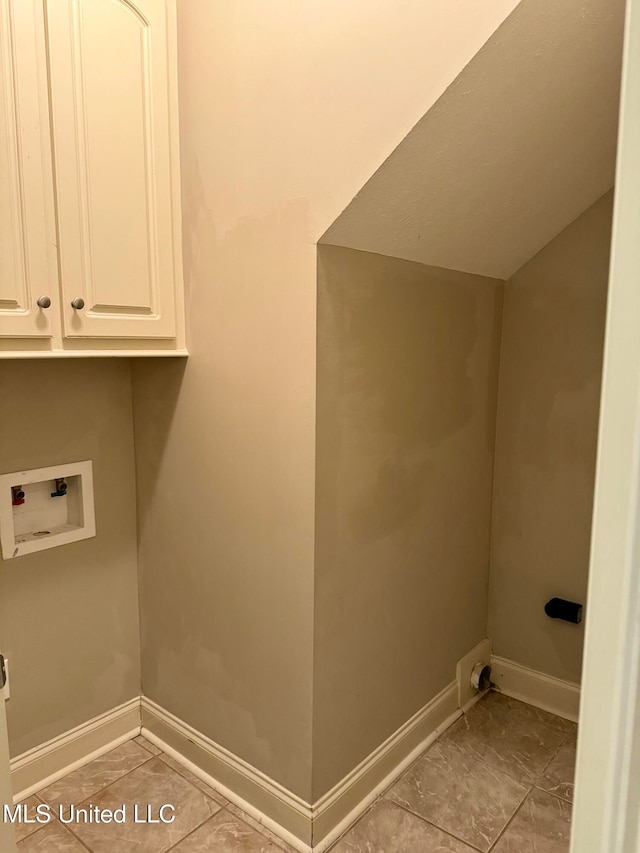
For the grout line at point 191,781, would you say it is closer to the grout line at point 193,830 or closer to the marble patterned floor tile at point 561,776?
the grout line at point 193,830

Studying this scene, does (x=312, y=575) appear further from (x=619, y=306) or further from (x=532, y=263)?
(x=532, y=263)

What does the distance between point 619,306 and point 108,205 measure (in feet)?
4.58

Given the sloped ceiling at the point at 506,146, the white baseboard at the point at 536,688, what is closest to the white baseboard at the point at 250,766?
the white baseboard at the point at 536,688

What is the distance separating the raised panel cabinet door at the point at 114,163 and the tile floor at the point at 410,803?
1349 millimetres

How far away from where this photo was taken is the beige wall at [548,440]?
204 cm

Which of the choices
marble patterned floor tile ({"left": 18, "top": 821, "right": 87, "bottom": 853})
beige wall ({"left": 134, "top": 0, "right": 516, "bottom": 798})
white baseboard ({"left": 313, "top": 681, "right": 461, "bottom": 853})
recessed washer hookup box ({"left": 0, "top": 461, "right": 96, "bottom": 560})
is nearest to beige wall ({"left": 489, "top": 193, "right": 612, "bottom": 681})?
white baseboard ({"left": 313, "top": 681, "right": 461, "bottom": 853})

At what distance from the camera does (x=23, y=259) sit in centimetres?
142

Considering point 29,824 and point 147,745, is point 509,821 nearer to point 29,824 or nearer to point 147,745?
point 147,745

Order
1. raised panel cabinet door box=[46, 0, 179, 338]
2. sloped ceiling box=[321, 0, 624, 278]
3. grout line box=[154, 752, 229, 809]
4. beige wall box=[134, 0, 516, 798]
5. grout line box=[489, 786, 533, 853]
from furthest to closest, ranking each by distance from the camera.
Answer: grout line box=[154, 752, 229, 809] < grout line box=[489, 786, 533, 853] < raised panel cabinet door box=[46, 0, 179, 338] < beige wall box=[134, 0, 516, 798] < sloped ceiling box=[321, 0, 624, 278]

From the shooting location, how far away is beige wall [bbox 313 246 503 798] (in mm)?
1563

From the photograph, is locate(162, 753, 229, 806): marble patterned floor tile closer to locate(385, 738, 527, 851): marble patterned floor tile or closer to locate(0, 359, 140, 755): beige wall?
locate(0, 359, 140, 755): beige wall

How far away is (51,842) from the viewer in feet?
5.44

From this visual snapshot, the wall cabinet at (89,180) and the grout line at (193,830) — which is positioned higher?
the wall cabinet at (89,180)

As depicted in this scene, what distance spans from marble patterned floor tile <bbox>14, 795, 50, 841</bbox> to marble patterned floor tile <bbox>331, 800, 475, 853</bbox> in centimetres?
83
